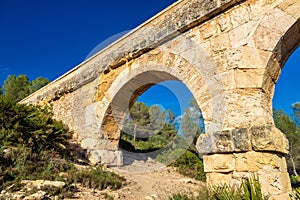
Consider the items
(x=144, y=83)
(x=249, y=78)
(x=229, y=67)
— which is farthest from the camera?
(x=144, y=83)

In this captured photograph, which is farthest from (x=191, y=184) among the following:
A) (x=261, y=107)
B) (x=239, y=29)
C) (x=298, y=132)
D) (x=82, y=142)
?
(x=298, y=132)

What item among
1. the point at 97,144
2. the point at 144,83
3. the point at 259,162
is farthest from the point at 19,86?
the point at 259,162

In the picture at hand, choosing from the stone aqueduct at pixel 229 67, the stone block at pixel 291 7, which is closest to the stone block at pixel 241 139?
the stone aqueduct at pixel 229 67

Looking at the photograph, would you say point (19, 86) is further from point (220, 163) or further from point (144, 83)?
point (220, 163)

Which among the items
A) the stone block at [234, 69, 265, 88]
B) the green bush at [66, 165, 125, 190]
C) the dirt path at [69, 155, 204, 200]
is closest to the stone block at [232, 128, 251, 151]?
the stone block at [234, 69, 265, 88]

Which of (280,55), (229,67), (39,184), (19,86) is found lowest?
(39,184)

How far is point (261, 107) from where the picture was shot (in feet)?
10.6

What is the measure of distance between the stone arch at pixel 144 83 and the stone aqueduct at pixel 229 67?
0.06ft

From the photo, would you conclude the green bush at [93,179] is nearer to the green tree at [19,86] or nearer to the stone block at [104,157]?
the stone block at [104,157]

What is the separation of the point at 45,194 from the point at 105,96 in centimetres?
297

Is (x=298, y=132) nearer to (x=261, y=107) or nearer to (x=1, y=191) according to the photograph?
(x=261, y=107)

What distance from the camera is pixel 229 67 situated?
3570 millimetres

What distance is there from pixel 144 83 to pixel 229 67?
101 inches

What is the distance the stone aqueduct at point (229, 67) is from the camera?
3.03 m
